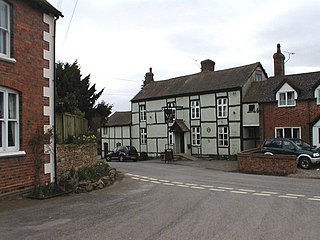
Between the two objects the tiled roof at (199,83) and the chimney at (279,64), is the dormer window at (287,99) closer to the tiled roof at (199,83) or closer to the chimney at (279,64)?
the tiled roof at (199,83)

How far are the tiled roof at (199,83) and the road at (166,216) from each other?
73.7 ft

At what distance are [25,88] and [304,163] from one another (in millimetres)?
17774

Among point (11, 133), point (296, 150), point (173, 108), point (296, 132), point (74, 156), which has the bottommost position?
point (296, 150)

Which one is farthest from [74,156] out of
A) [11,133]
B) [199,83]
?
[199,83]

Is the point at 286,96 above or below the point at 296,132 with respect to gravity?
above

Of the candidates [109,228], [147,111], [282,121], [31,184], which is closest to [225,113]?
[282,121]

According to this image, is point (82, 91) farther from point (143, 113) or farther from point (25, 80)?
point (25, 80)

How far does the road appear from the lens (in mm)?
7051

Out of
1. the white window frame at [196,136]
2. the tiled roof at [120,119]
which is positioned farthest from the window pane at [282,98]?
the tiled roof at [120,119]

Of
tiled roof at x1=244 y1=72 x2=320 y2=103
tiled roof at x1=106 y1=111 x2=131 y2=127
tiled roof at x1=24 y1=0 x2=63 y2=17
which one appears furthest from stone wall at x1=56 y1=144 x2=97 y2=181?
tiled roof at x1=106 y1=111 x2=131 y2=127

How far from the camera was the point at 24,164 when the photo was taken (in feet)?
36.4

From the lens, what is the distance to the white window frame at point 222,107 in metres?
34.4

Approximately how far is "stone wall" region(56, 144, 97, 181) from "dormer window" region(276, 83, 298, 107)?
18.6 meters

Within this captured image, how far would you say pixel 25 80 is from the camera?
444 inches
